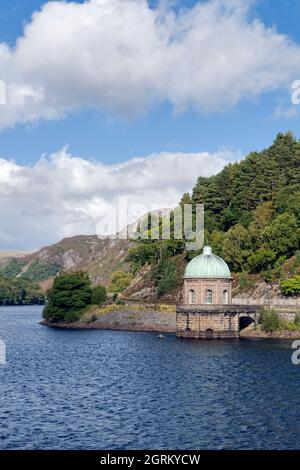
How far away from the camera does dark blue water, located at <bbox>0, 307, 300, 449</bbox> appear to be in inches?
1898

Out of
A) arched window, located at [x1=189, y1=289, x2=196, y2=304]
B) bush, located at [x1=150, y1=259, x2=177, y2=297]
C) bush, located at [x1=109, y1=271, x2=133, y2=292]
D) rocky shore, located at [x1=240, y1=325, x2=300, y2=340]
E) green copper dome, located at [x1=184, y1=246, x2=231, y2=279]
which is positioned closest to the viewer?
rocky shore, located at [x1=240, y1=325, x2=300, y2=340]

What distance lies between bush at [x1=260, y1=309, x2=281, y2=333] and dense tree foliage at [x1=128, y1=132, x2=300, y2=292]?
666 inches

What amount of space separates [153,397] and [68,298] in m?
89.4

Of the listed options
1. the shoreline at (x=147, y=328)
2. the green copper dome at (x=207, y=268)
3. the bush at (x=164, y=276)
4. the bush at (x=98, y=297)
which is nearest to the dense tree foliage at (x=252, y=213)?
the bush at (x=164, y=276)

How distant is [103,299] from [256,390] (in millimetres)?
89190

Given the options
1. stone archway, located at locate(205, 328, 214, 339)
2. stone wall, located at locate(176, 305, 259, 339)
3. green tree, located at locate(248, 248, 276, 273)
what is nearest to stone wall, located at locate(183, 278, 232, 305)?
stone wall, located at locate(176, 305, 259, 339)

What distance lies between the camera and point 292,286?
4606 inches

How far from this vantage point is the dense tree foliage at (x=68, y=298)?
150000 mm

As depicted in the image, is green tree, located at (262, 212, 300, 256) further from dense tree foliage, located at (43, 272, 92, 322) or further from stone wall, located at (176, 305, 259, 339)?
dense tree foliage, located at (43, 272, 92, 322)

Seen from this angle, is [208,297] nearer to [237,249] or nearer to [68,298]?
[237,249]
